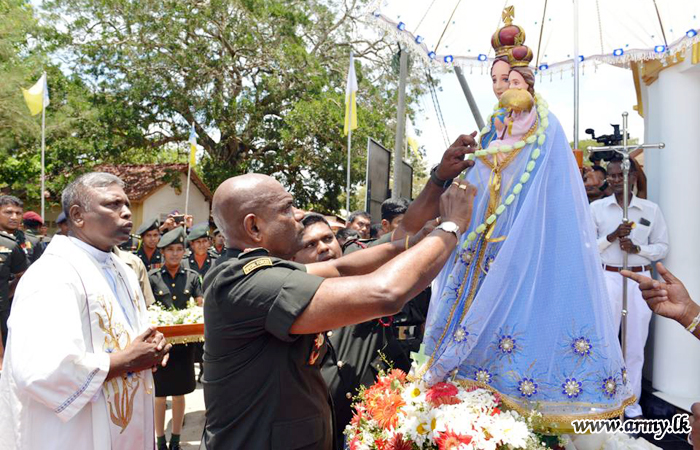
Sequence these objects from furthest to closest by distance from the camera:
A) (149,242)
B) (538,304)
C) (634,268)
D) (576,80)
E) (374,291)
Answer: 1. (149,242)
2. (634,268)
3. (576,80)
4. (538,304)
5. (374,291)

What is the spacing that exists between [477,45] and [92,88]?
776 inches

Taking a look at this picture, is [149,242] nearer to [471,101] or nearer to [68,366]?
[68,366]

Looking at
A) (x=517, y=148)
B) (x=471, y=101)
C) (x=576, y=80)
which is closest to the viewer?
(x=517, y=148)

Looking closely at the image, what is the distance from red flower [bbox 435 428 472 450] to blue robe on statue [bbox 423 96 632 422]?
0.30 m

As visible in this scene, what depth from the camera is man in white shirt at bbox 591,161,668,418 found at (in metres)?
5.36

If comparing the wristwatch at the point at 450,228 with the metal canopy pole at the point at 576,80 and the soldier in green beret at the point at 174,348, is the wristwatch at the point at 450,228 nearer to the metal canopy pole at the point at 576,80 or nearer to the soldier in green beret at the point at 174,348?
the metal canopy pole at the point at 576,80

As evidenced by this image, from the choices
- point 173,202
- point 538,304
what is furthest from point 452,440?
point 173,202

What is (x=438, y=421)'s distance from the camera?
219cm

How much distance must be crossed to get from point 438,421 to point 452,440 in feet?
0.30

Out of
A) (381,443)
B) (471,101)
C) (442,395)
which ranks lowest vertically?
(381,443)

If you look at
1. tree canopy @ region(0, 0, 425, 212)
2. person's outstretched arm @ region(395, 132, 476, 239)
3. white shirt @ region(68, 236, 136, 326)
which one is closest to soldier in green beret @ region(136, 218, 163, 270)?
white shirt @ region(68, 236, 136, 326)

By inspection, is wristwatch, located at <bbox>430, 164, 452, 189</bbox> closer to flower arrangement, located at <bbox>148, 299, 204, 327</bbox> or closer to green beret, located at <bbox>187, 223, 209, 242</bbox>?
flower arrangement, located at <bbox>148, 299, 204, 327</bbox>

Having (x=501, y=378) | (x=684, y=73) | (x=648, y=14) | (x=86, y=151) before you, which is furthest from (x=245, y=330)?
(x=86, y=151)

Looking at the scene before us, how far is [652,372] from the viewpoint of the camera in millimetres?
5848
